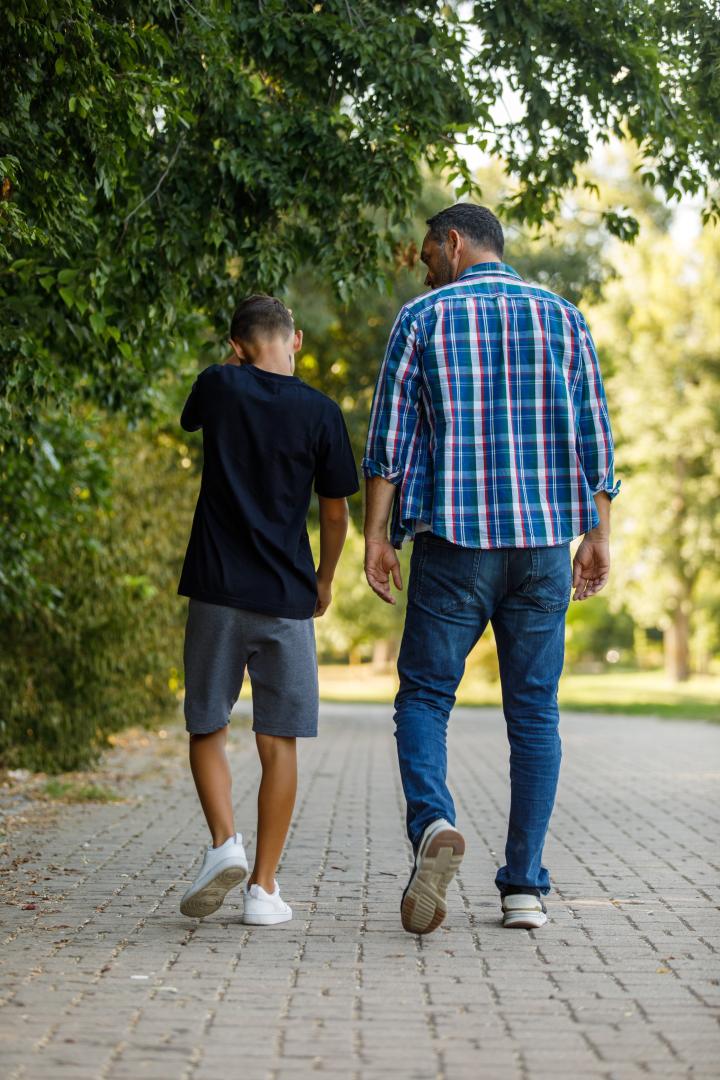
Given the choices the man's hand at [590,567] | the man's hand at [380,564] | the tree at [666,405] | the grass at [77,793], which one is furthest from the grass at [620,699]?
the man's hand at [380,564]

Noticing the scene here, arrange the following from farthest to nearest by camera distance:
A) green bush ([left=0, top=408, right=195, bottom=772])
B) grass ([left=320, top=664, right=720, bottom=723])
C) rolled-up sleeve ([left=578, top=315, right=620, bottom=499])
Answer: grass ([left=320, top=664, right=720, bottom=723]) < green bush ([left=0, top=408, right=195, bottom=772]) < rolled-up sleeve ([left=578, top=315, right=620, bottom=499])

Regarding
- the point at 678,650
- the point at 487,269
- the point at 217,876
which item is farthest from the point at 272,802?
the point at 678,650

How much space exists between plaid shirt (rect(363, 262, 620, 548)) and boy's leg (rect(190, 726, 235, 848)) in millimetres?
1006

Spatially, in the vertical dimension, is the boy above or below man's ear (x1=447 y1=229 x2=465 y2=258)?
below

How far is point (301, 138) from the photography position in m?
7.27

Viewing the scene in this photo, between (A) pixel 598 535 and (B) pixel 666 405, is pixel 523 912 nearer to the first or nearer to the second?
(A) pixel 598 535

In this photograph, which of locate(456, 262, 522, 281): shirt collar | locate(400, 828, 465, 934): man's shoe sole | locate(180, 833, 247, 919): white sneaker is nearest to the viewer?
locate(400, 828, 465, 934): man's shoe sole

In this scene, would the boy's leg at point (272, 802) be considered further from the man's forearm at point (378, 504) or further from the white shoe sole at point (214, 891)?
the man's forearm at point (378, 504)

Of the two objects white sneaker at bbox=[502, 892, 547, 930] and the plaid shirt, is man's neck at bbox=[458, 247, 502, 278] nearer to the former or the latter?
the plaid shirt

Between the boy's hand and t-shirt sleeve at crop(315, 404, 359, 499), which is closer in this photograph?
t-shirt sleeve at crop(315, 404, 359, 499)

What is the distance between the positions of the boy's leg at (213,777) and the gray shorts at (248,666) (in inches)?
2.6

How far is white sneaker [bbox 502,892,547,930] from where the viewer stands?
4641 mm

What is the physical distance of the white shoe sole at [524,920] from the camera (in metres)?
4.64

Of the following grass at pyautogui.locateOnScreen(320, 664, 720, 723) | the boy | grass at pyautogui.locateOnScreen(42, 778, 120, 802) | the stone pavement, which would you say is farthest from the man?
grass at pyautogui.locateOnScreen(320, 664, 720, 723)
